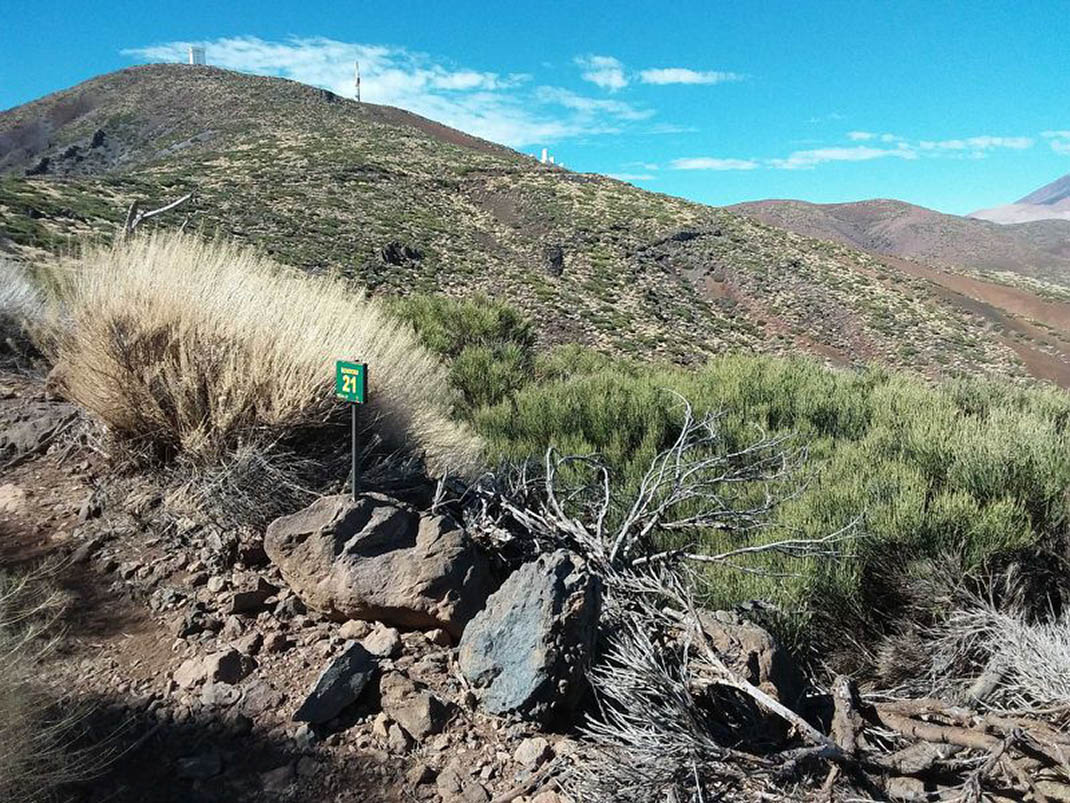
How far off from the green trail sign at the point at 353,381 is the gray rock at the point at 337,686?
3.59ft

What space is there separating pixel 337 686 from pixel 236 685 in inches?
17.3

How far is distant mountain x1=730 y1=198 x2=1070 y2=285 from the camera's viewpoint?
80.8 m

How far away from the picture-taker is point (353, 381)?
3207mm

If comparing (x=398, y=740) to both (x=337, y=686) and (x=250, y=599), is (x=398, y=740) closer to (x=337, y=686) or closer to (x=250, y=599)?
(x=337, y=686)

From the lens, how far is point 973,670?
3078 millimetres

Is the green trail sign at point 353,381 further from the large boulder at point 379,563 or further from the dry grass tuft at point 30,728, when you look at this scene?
the dry grass tuft at point 30,728

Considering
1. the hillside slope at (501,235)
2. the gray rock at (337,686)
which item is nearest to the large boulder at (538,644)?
the gray rock at (337,686)

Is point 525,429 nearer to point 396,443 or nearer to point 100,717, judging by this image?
point 396,443

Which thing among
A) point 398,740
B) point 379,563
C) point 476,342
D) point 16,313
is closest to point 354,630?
point 379,563

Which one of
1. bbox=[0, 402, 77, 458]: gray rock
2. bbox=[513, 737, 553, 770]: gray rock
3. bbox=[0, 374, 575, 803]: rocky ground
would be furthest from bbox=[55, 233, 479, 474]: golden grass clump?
bbox=[513, 737, 553, 770]: gray rock

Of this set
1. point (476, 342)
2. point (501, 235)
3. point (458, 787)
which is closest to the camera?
point (458, 787)

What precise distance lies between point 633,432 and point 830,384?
10.3 feet

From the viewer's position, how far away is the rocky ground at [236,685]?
2.41 metres

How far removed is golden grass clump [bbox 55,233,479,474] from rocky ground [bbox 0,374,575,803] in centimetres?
50
